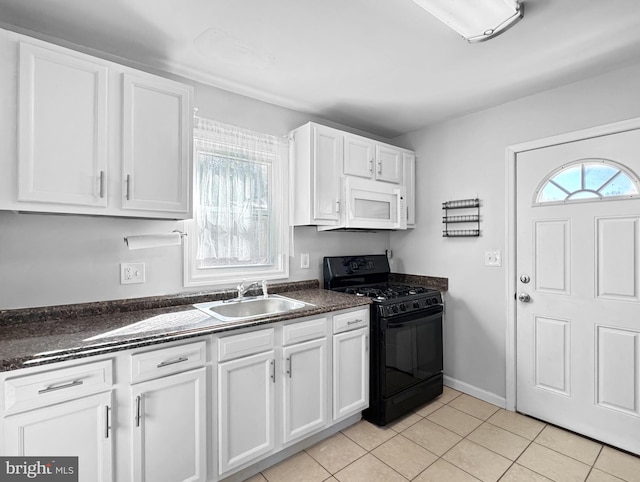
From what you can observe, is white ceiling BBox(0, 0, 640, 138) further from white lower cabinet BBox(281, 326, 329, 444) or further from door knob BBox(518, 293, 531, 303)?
white lower cabinet BBox(281, 326, 329, 444)

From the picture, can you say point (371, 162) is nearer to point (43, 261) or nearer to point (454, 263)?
point (454, 263)

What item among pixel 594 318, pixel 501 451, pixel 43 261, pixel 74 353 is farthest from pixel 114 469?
pixel 594 318

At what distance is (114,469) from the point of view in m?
1.42

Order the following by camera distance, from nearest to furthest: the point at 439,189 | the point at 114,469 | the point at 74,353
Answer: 1. the point at 74,353
2. the point at 114,469
3. the point at 439,189

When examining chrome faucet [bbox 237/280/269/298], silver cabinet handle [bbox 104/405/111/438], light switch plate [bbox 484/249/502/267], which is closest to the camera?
silver cabinet handle [bbox 104/405/111/438]

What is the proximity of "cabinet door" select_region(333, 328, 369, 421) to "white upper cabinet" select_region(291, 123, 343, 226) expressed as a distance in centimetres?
90

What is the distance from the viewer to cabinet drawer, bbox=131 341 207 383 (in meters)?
1.46

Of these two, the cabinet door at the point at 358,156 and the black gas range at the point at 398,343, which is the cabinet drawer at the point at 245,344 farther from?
the cabinet door at the point at 358,156

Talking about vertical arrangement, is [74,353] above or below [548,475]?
above

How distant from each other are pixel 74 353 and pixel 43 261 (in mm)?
746

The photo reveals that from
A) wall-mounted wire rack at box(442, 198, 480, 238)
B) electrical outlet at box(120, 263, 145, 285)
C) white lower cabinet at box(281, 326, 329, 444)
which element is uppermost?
wall-mounted wire rack at box(442, 198, 480, 238)

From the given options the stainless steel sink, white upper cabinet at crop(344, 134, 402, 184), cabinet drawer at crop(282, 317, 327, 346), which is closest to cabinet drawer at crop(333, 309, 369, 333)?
cabinet drawer at crop(282, 317, 327, 346)

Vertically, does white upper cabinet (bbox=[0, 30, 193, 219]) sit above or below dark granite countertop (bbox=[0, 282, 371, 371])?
above

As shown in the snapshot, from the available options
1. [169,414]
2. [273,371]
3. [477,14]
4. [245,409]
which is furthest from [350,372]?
[477,14]
